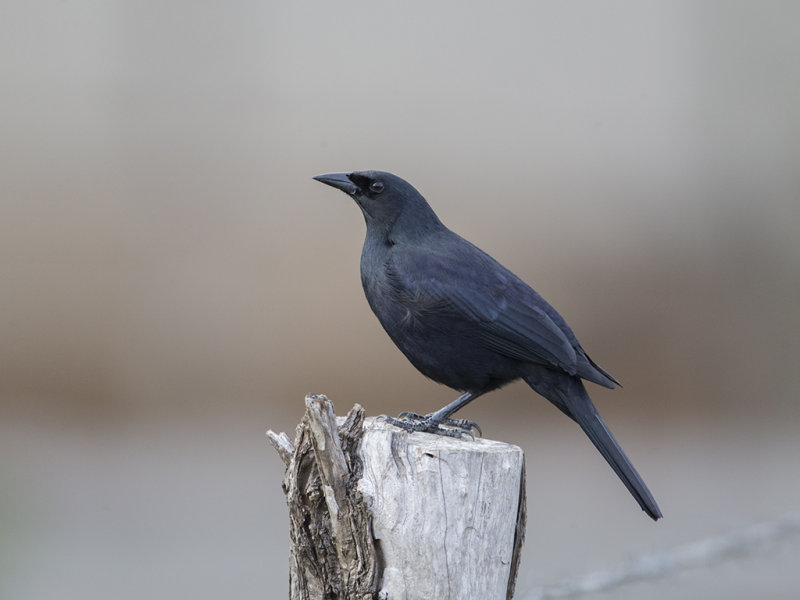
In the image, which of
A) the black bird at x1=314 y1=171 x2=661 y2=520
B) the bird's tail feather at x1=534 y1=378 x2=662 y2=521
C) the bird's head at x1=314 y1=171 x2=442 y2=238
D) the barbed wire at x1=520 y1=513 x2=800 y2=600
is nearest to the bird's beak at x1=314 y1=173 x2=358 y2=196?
the bird's head at x1=314 y1=171 x2=442 y2=238

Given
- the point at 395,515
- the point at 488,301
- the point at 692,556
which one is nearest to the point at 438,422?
the point at 488,301

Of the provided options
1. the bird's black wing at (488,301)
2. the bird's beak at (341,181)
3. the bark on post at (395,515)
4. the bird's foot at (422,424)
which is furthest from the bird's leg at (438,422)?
the bird's beak at (341,181)

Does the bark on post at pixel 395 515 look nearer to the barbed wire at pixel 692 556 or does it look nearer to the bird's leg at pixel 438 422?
the bird's leg at pixel 438 422

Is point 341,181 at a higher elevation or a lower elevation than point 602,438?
higher

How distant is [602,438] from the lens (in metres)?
3.37

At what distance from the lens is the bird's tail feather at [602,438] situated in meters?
3.15

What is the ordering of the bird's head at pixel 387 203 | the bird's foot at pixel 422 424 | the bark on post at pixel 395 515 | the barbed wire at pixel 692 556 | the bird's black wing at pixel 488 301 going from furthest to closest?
the bird's head at pixel 387 203, the bird's black wing at pixel 488 301, the barbed wire at pixel 692 556, the bird's foot at pixel 422 424, the bark on post at pixel 395 515

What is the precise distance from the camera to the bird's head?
12.2ft

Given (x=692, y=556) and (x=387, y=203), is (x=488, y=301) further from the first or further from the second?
(x=692, y=556)

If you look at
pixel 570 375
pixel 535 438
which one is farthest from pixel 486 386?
pixel 535 438

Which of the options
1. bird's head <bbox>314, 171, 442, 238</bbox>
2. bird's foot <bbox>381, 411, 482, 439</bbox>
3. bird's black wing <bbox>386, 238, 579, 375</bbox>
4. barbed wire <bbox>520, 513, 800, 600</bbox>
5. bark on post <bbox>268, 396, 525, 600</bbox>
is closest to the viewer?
bark on post <bbox>268, 396, 525, 600</bbox>

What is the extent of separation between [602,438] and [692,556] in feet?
1.59

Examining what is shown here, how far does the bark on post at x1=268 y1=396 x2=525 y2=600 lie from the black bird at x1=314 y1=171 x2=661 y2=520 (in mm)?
742

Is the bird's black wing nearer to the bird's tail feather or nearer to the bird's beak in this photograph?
the bird's tail feather
